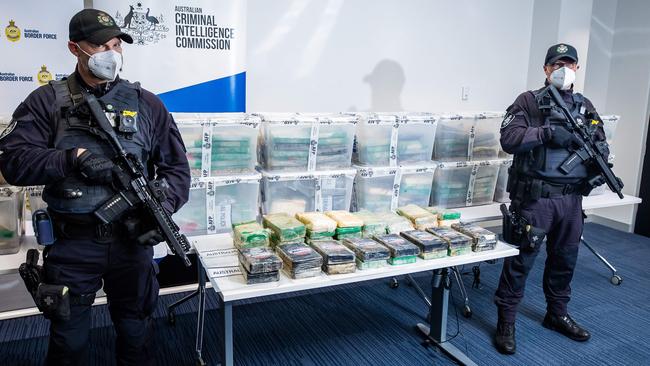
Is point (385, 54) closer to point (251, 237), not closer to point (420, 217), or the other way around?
point (420, 217)

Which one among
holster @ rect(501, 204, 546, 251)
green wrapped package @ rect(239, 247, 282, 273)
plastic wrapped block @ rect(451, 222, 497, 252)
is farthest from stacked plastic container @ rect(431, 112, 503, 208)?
green wrapped package @ rect(239, 247, 282, 273)

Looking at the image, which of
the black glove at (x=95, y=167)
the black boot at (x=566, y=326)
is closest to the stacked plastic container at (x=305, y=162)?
the black glove at (x=95, y=167)

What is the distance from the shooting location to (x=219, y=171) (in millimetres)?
2762

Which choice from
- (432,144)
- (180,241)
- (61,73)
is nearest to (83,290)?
(180,241)

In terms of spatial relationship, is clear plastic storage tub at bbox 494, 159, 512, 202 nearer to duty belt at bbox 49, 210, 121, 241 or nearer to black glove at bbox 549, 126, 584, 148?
black glove at bbox 549, 126, 584, 148

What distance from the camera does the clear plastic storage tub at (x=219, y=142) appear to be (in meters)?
2.66

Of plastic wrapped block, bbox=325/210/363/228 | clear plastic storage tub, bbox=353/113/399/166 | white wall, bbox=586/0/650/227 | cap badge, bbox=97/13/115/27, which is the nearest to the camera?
cap badge, bbox=97/13/115/27

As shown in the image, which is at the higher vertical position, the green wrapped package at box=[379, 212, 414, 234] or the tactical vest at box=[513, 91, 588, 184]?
the tactical vest at box=[513, 91, 588, 184]

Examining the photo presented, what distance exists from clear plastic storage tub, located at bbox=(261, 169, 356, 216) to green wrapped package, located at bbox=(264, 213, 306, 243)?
0.47 meters

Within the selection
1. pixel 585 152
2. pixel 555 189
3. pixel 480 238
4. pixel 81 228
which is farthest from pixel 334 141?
pixel 81 228

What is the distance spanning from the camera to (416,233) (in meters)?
2.43

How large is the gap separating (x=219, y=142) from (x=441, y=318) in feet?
5.39

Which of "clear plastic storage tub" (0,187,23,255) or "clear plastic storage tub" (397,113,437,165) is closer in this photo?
"clear plastic storage tub" (0,187,23,255)

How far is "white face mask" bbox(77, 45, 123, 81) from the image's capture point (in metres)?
1.80
